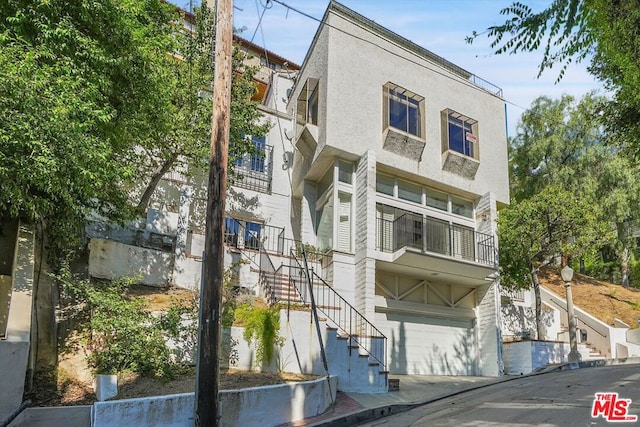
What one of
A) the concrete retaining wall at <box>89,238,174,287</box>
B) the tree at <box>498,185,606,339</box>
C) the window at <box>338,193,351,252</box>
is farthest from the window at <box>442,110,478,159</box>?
the concrete retaining wall at <box>89,238,174,287</box>

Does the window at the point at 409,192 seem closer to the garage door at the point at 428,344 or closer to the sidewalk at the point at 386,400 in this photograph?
the garage door at the point at 428,344

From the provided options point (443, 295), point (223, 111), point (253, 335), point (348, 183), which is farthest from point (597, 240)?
point (223, 111)

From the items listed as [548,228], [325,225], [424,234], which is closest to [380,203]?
[424,234]

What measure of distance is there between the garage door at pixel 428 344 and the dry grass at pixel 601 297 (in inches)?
363

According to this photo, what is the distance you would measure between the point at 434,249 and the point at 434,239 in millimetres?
369

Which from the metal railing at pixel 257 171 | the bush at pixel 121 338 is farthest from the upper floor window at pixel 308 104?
the bush at pixel 121 338

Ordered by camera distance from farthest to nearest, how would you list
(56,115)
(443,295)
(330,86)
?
(443,295)
(330,86)
(56,115)

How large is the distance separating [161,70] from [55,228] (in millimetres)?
3773

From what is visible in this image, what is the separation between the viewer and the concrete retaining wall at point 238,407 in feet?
20.9

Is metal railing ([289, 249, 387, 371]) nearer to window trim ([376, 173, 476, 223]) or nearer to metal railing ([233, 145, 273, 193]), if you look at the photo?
window trim ([376, 173, 476, 223])

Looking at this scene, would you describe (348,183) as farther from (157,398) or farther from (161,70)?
(157,398)

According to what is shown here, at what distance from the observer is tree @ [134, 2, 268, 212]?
441 inches

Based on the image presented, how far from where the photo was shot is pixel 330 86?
1459 cm

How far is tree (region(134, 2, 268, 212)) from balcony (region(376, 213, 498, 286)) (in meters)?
4.98
